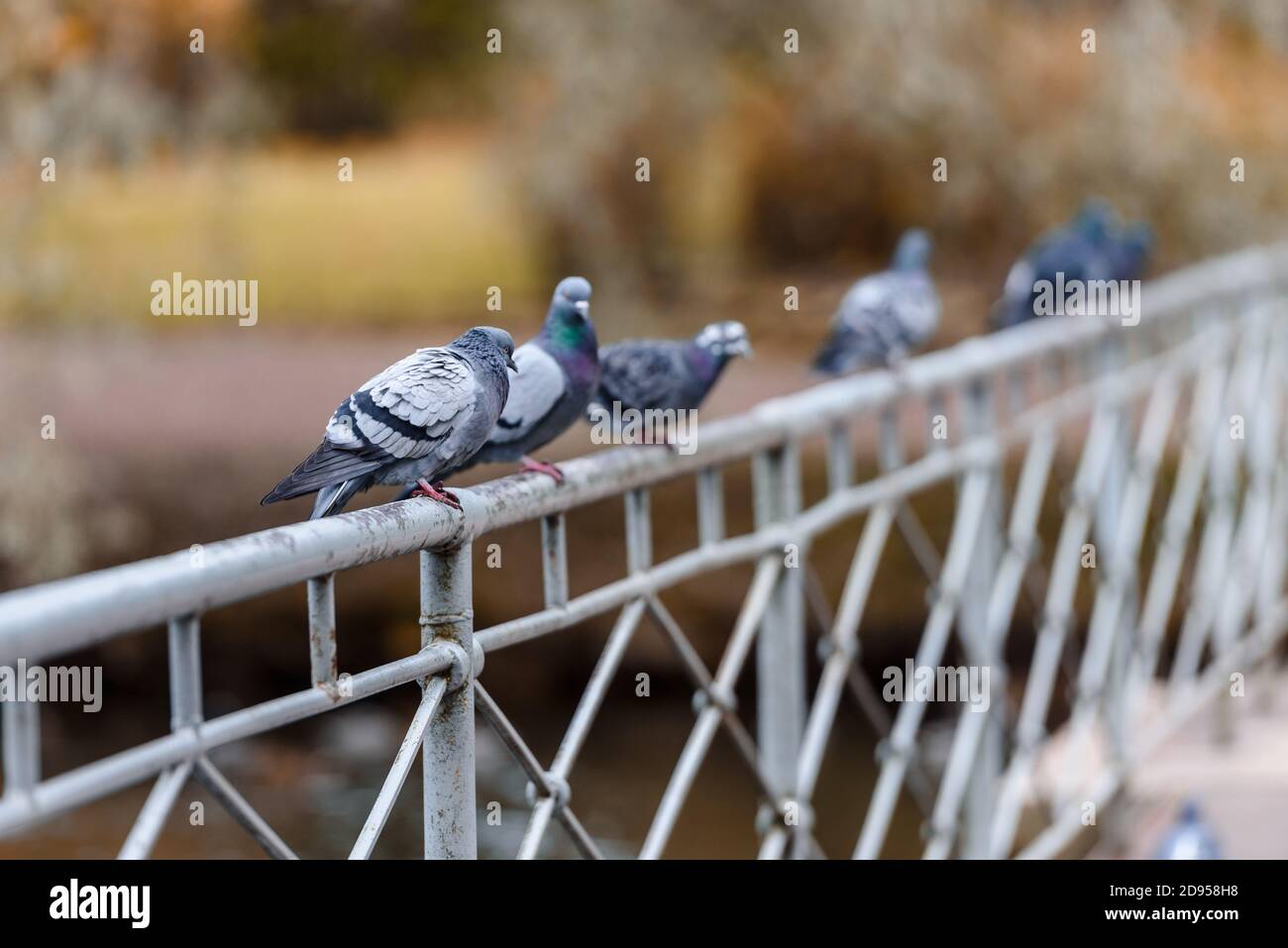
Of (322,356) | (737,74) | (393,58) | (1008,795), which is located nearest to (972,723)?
(1008,795)

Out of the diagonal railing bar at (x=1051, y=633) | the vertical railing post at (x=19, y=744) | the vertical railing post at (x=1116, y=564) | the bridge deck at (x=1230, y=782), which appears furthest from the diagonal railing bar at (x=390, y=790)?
the vertical railing post at (x=1116, y=564)

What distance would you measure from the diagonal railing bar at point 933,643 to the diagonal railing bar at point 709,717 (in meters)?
0.52

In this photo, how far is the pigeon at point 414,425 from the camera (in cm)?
174

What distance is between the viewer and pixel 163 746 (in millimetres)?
1249

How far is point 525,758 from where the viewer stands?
5.84 feet

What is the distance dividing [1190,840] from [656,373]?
5.16 feet

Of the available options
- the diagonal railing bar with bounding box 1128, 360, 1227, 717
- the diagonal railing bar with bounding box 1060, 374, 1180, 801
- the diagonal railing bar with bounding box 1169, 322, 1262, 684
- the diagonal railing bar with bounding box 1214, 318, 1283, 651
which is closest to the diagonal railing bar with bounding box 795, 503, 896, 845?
the diagonal railing bar with bounding box 1060, 374, 1180, 801

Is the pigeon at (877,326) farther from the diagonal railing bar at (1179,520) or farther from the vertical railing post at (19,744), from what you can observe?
the vertical railing post at (19,744)

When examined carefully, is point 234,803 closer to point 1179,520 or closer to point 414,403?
point 414,403

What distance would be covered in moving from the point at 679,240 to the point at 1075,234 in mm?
7101

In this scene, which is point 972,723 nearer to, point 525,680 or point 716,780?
point 716,780

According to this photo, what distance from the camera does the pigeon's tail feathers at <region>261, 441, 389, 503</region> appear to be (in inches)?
65.8

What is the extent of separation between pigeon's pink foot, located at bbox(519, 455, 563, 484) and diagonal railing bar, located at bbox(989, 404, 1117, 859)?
1.69 metres
